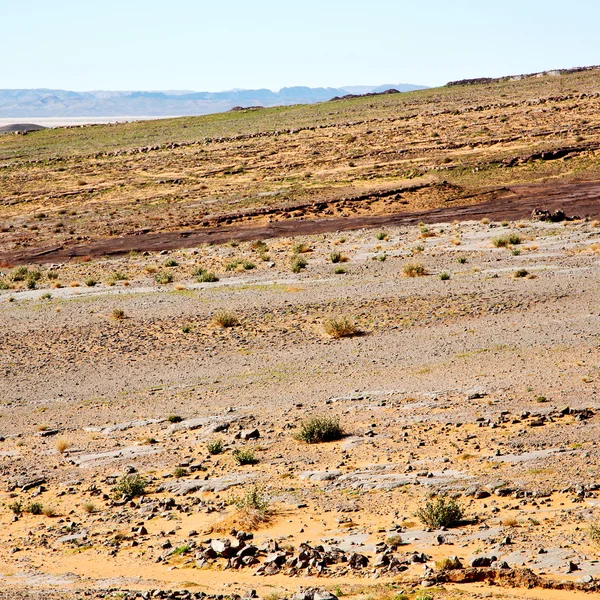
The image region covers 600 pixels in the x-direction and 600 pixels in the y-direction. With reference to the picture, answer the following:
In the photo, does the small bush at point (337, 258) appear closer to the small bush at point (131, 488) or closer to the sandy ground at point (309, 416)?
the sandy ground at point (309, 416)

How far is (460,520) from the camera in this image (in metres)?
9.59

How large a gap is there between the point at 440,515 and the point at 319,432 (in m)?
4.00

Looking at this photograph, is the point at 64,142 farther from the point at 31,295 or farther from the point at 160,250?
the point at 31,295

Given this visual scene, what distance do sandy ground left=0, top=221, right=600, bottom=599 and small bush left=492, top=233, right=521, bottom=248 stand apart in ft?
4.67

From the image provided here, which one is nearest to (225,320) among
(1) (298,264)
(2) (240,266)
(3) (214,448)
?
(1) (298,264)

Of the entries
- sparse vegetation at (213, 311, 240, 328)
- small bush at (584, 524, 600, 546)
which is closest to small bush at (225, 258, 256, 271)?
sparse vegetation at (213, 311, 240, 328)

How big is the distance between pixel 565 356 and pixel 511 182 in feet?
104

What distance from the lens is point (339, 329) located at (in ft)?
66.7

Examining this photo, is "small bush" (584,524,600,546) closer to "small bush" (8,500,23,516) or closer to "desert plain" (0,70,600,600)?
"desert plain" (0,70,600,600)

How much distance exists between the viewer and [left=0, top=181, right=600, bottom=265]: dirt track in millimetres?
37031

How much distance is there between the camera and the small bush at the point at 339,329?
20312 millimetres

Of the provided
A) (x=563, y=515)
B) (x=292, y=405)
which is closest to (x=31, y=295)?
(x=292, y=405)

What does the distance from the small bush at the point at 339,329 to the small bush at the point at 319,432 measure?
273 inches

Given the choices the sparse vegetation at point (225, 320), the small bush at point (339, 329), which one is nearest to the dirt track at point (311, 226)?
the sparse vegetation at point (225, 320)
